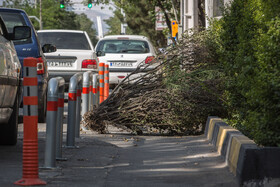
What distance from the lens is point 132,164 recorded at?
7.21m

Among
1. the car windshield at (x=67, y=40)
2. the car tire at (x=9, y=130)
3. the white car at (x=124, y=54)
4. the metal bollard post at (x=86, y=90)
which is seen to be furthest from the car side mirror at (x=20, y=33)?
the white car at (x=124, y=54)

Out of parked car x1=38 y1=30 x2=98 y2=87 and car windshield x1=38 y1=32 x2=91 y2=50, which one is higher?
car windshield x1=38 y1=32 x2=91 y2=50

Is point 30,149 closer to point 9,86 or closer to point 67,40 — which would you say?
point 9,86

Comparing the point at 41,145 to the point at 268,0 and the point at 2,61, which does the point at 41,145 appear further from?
the point at 268,0

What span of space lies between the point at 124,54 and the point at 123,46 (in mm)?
519

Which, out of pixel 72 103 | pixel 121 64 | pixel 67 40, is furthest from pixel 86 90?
pixel 121 64

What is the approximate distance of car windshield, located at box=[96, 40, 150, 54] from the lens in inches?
741

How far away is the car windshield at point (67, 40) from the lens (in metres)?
17.0

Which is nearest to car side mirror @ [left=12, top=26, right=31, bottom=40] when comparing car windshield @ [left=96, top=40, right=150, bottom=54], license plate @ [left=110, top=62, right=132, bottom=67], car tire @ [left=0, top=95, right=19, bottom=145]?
car tire @ [left=0, top=95, right=19, bottom=145]

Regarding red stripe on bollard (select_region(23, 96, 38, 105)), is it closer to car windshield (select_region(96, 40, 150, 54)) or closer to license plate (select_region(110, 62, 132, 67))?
license plate (select_region(110, 62, 132, 67))

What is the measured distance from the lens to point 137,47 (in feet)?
62.3

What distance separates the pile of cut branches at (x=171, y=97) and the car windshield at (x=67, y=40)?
6.48 meters

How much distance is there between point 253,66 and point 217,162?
1.09 metres

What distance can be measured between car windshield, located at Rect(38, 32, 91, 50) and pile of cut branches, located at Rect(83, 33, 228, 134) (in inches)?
255
